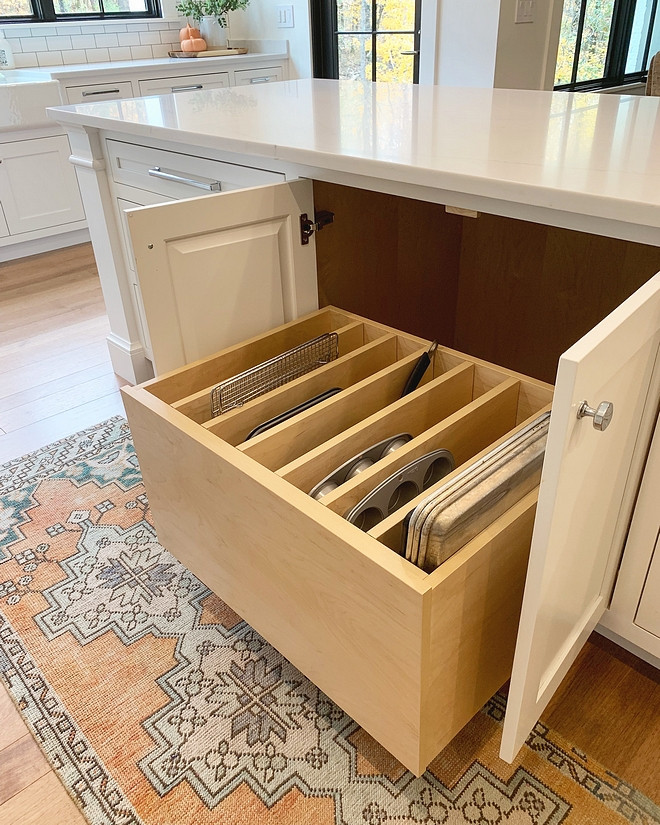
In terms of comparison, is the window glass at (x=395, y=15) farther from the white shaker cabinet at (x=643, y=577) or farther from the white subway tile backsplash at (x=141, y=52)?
the white shaker cabinet at (x=643, y=577)

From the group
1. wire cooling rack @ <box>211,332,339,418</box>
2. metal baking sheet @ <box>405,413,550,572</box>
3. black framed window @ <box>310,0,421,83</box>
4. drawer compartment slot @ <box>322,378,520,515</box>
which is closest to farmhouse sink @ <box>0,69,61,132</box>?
black framed window @ <box>310,0,421,83</box>

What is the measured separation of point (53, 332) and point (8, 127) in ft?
4.29

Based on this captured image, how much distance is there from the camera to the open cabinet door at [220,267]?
3.51 feet

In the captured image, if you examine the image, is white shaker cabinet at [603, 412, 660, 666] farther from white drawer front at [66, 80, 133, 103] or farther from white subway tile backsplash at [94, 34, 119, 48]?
white subway tile backsplash at [94, 34, 119, 48]

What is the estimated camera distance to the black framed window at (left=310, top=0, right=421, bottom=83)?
3.34 meters

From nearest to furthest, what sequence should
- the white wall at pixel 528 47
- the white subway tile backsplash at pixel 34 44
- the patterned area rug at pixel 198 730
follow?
the patterned area rug at pixel 198 730, the white wall at pixel 528 47, the white subway tile backsplash at pixel 34 44

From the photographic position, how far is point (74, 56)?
3.63 m

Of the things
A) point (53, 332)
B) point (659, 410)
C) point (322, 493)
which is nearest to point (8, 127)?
point (53, 332)

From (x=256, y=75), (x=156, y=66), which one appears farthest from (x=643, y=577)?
(x=256, y=75)

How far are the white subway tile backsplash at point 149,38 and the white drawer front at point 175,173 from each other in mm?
2699

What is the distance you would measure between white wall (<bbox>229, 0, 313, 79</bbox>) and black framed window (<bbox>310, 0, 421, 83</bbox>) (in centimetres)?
5

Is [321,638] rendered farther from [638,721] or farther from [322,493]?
[638,721]

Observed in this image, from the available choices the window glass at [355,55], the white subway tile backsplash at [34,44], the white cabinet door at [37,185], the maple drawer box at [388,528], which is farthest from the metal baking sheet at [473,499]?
the white subway tile backsplash at [34,44]

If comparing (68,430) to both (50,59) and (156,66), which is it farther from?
(50,59)
